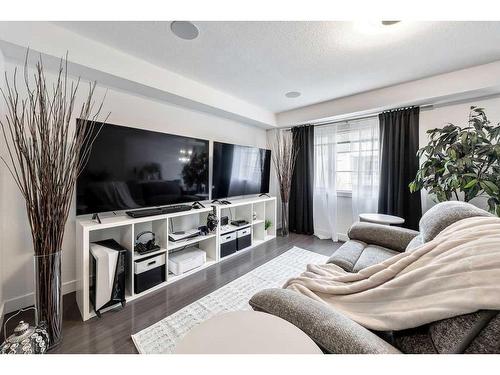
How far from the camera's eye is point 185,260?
2254 millimetres

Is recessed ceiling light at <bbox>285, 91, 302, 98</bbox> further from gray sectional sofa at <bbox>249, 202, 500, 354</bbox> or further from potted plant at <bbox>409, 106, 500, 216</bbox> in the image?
gray sectional sofa at <bbox>249, 202, 500, 354</bbox>

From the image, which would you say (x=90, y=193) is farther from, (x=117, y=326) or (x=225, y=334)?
(x=225, y=334)

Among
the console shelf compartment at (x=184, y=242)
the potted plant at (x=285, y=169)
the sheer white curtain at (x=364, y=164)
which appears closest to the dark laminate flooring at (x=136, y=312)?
the console shelf compartment at (x=184, y=242)

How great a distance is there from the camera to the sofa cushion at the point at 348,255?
58.5 inches

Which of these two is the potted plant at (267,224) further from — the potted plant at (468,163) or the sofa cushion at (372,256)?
the potted plant at (468,163)

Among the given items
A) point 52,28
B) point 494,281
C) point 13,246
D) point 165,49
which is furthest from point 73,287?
point 494,281

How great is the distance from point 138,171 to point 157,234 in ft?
2.20

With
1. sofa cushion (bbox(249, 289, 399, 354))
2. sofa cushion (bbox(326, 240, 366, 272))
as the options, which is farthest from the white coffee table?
sofa cushion (bbox(326, 240, 366, 272))

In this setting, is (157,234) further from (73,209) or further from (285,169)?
(285,169)

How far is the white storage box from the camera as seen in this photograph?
221 cm

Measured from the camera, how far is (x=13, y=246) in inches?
64.5

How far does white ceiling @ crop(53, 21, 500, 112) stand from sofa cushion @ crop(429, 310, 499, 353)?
1.87 meters

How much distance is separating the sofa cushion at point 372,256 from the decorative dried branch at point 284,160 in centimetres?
192

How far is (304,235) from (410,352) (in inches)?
118
